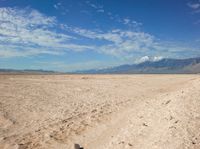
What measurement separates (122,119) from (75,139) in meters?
4.04

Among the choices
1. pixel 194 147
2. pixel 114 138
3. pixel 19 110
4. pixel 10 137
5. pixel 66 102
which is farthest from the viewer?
pixel 66 102

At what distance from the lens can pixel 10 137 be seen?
43.9 feet

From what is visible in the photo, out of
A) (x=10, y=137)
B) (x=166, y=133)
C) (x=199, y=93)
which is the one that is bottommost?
(x=10, y=137)

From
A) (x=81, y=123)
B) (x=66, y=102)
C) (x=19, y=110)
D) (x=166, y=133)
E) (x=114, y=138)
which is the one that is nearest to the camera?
(x=166, y=133)

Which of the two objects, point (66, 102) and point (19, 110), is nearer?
point (19, 110)

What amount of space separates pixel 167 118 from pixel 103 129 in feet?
12.0

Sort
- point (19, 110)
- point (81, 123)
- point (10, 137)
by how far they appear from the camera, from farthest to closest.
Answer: point (19, 110) → point (81, 123) → point (10, 137)

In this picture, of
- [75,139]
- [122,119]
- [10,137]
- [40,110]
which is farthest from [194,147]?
[40,110]

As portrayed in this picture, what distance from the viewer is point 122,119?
16.0m

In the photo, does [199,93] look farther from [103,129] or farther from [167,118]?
[103,129]

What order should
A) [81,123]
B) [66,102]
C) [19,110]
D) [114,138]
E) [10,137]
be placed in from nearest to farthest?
[114,138]
[10,137]
[81,123]
[19,110]
[66,102]

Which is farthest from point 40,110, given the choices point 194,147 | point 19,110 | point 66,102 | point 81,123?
point 194,147

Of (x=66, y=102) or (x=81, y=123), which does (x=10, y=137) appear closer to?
(x=81, y=123)

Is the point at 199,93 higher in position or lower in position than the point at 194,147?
higher
